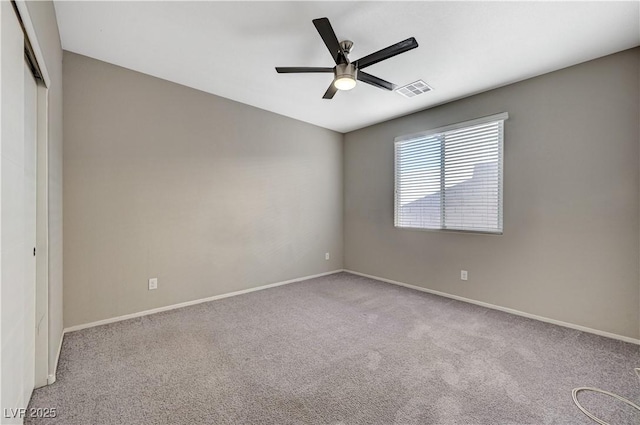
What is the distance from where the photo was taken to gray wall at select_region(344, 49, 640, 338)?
243 centimetres

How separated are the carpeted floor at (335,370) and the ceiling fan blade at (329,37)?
93.4 inches

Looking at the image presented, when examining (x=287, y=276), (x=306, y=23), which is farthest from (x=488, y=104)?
(x=287, y=276)

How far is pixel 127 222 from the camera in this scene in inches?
112

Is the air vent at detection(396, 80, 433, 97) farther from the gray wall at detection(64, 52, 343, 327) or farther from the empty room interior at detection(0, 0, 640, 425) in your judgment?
the gray wall at detection(64, 52, 343, 327)

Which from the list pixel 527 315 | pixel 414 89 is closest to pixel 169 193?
pixel 414 89

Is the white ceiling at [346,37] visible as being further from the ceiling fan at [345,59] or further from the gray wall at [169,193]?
the gray wall at [169,193]

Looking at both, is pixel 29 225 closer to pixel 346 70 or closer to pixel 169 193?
pixel 169 193

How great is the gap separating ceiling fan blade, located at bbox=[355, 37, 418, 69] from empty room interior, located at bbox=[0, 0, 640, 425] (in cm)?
1

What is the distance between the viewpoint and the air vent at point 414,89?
3086mm

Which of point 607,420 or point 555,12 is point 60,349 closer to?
point 607,420

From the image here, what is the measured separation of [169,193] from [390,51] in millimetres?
2682

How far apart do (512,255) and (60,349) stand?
4.42m

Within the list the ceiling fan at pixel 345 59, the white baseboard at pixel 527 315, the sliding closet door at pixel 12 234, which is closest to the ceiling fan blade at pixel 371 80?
the ceiling fan at pixel 345 59

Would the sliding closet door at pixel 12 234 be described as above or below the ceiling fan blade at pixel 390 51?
below
